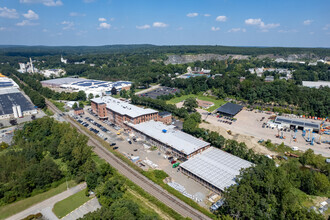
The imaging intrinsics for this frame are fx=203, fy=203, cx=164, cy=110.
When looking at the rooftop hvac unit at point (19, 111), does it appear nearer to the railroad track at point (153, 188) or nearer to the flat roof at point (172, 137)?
the railroad track at point (153, 188)

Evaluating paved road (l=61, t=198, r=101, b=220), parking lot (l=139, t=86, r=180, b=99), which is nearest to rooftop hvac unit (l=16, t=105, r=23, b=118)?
parking lot (l=139, t=86, r=180, b=99)

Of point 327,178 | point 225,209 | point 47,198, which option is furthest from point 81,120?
point 327,178

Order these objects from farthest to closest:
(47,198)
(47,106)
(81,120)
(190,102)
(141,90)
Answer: (141,90) → (47,106) → (190,102) → (81,120) → (47,198)

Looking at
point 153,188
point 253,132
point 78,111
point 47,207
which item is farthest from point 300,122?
point 78,111

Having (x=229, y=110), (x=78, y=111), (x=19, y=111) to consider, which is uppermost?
(x=19, y=111)

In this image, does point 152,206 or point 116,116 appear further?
point 116,116

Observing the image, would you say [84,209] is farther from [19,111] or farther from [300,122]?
[300,122]

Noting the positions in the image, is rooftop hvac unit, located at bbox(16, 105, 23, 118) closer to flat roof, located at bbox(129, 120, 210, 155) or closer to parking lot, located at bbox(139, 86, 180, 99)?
flat roof, located at bbox(129, 120, 210, 155)

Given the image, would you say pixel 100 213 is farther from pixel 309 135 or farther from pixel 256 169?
pixel 309 135
